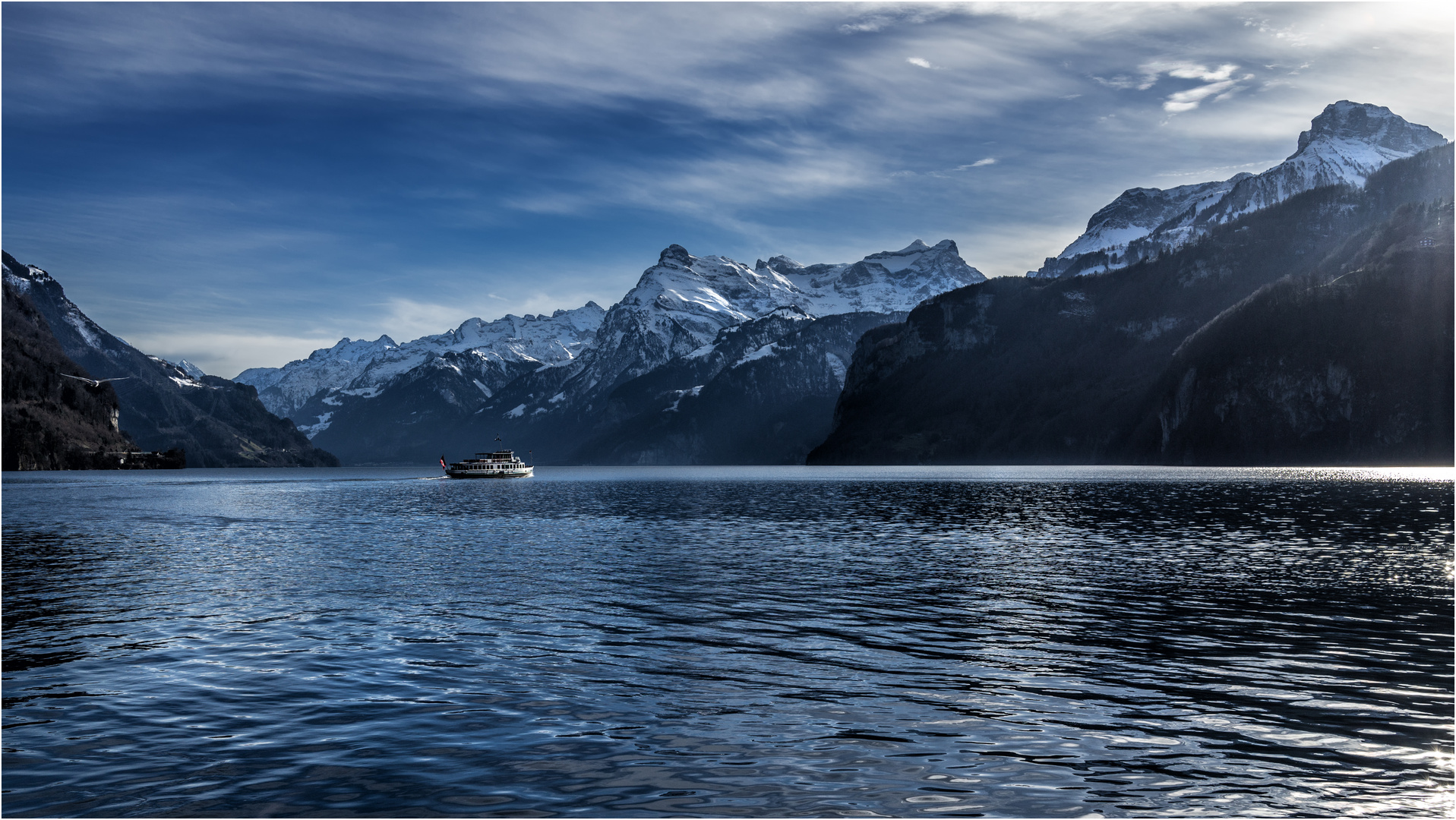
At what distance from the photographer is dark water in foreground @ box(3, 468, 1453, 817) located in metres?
20.0

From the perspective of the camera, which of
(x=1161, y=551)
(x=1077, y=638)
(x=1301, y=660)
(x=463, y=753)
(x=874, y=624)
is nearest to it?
(x=463, y=753)

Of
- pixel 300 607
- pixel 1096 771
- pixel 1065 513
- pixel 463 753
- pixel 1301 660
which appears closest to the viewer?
pixel 1096 771

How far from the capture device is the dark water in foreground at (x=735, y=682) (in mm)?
20000

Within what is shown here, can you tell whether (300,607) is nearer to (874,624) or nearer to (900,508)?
(874,624)

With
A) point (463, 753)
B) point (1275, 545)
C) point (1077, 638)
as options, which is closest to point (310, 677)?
point (463, 753)

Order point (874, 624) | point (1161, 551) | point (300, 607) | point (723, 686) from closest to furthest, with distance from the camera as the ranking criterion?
point (723, 686) → point (874, 624) → point (300, 607) → point (1161, 551)

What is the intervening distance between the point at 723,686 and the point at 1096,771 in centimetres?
1106

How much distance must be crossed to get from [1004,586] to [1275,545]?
102ft

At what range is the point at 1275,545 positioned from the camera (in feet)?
230

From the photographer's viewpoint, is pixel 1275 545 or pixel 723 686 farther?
pixel 1275 545

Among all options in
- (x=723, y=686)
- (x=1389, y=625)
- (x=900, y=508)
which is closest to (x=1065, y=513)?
(x=900, y=508)

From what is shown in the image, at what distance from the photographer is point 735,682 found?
29312 millimetres

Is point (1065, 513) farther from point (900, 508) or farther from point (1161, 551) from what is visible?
point (1161, 551)

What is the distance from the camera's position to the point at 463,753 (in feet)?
72.8
